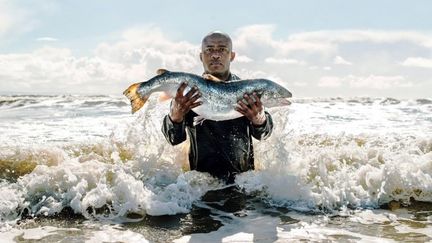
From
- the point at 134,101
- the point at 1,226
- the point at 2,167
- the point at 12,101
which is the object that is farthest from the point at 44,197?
the point at 12,101

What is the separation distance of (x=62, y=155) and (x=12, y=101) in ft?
64.2

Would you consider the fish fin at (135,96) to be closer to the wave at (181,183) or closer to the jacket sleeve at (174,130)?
the jacket sleeve at (174,130)

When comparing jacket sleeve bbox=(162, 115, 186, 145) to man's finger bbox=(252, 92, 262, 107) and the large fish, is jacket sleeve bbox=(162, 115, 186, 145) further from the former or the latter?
man's finger bbox=(252, 92, 262, 107)

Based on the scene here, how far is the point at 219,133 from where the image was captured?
246 inches

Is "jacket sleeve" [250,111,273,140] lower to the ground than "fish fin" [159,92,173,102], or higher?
lower

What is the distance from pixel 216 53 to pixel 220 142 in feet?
3.67

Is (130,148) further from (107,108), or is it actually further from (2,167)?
(107,108)

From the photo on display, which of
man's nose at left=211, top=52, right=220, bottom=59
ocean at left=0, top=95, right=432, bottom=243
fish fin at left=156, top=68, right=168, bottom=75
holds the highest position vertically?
man's nose at left=211, top=52, right=220, bottom=59

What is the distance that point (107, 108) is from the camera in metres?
22.2

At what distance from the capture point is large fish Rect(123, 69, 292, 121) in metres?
5.18

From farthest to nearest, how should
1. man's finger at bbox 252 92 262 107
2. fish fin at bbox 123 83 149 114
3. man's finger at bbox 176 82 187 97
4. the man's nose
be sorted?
the man's nose, man's finger at bbox 252 92 262 107, man's finger at bbox 176 82 187 97, fish fin at bbox 123 83 149 114

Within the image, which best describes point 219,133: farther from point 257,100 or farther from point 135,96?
point 135,96

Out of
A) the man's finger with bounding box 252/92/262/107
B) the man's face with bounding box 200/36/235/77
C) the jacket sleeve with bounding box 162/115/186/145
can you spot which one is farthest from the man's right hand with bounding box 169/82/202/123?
the man's face with bounding box 200/36/235/77

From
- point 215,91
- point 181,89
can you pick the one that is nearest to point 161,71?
point 181,89
